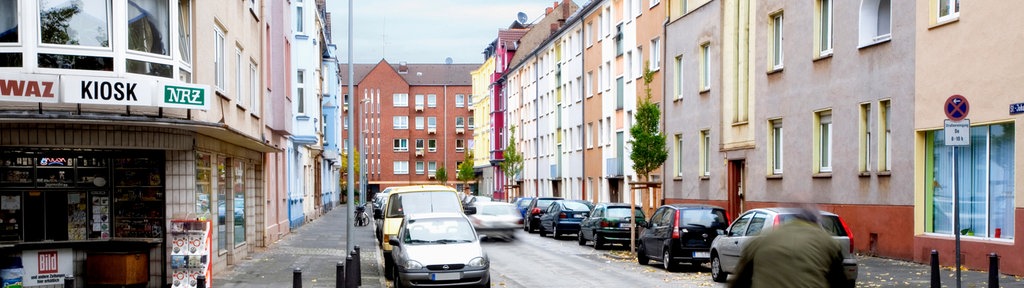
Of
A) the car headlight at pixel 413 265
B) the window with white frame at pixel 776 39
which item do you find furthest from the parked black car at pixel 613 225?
the car headlight at pixel 413 265

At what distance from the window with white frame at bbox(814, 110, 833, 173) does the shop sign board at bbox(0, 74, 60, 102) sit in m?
17.5

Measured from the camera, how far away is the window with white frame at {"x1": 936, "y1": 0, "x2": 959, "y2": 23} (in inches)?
772

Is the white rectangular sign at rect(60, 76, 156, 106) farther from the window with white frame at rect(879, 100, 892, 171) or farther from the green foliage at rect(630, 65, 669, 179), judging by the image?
the green foliage at rect(630, 65, 669, 179)

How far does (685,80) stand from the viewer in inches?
1417

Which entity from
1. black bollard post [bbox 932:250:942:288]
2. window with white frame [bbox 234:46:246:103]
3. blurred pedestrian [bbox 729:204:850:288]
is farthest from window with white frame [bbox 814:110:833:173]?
blurred pedestrian [bbox 729:204:850:288]

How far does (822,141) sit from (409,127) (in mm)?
98652

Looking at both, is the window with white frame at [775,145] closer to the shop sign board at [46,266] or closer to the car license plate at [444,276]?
the car license plate at [444,276]

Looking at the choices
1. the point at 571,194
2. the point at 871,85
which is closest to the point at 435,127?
the point at 571,194

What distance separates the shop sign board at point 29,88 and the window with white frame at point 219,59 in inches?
213

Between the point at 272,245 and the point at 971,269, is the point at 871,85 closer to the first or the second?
the point at 971,269

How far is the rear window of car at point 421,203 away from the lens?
2438cm

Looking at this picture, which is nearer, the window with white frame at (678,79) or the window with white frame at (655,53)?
the window with white frame at (678,79)

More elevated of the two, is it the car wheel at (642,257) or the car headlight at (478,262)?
the car headlight at (478,262)

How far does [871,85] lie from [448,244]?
35.0ft
